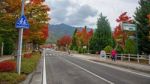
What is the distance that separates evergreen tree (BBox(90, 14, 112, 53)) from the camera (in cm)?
8788

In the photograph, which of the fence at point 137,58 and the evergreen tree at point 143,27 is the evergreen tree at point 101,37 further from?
the fence at point 137,58

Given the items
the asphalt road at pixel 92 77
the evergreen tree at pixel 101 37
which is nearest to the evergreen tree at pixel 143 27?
the asphalt road at pixel 92 77

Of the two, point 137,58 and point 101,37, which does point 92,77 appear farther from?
point 101,37

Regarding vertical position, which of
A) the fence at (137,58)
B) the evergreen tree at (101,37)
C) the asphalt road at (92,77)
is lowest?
the asphalt road at (92,77)

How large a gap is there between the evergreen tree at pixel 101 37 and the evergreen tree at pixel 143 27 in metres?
34.0

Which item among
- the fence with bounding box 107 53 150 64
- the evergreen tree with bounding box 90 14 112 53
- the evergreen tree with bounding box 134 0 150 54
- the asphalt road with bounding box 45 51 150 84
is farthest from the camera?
the evergreen tree with bounding box 90 14 112 53

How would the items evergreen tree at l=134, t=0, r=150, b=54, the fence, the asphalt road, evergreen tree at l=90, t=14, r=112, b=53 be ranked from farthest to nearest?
evergreen tree at l=90, t=14, r=112, b=53, evergreen tree at l=134, t=0, r=150, b=54, the fence, the asphalt road

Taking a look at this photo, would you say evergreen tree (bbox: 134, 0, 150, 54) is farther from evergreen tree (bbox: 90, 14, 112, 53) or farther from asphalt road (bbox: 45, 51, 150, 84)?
evergreen tree (bbox: 90, 14, 112, 53)

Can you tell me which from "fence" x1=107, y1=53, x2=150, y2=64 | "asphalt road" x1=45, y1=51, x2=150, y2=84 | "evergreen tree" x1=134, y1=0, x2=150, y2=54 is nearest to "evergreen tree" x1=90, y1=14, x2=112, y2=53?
"evergreen tree" x1=134, y1=0, x2=150, y2=54

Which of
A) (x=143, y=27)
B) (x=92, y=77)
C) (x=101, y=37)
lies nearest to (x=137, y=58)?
(x=143, y=27)

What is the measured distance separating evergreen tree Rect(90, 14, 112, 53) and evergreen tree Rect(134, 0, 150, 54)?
33994mm

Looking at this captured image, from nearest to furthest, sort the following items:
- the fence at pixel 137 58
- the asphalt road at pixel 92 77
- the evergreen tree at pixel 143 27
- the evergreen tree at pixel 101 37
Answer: the asphalt road at pixel 92 77 → the fence at pixel 137 58 → the evergreen tree at pixel 143 27 → the evergreen tree at pixel 101 37

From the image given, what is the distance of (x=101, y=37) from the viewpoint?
88.6 m

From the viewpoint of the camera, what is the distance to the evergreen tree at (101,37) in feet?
288
